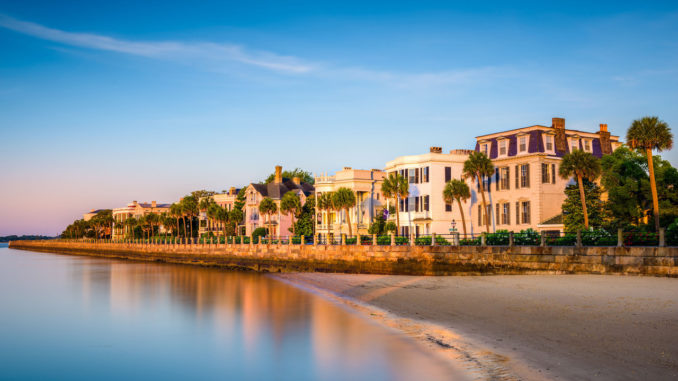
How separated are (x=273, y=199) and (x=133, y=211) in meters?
107

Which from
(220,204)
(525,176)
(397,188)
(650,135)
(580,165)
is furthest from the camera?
(220,204)

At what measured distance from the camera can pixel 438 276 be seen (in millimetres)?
36312

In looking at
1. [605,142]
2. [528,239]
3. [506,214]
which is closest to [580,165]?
[528,239]

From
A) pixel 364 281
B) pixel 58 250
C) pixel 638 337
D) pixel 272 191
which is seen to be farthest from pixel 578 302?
pixel 58 250

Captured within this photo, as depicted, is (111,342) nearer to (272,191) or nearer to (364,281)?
(364,281)

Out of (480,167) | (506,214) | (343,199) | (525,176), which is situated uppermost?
(480,167)

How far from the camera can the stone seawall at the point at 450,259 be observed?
89.0ft

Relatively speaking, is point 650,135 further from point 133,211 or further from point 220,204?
point 133,211

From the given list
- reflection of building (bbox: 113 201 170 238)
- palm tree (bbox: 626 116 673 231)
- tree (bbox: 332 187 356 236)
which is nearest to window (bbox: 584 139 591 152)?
palm tree (bbox: 626 116 673 231)

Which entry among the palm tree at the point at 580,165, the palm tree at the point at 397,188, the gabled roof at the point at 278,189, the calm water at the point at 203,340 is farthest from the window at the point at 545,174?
the gabled roof at the point at 278,189

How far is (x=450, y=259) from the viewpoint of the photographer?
1441 inches

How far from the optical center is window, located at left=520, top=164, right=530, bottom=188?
51.4 metres

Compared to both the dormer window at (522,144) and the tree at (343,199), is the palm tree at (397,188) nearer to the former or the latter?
the tree at (343,199)

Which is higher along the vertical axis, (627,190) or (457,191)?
(457,191)
